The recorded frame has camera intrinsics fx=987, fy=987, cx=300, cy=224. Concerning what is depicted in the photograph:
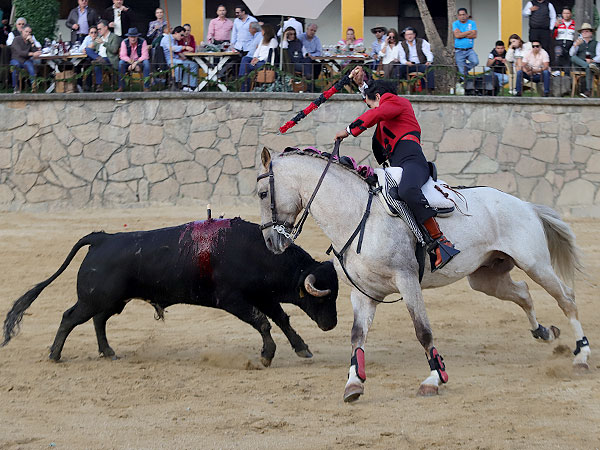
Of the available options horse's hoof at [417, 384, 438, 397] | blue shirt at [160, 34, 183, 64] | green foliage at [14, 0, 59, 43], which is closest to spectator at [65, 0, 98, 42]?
→ green foliage at [14, 0, 59, 43]

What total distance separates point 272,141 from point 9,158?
421 cm

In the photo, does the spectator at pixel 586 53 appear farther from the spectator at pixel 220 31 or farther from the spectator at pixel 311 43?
the spectator at pixel 220 31

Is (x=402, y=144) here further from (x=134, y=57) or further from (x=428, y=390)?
(x=134, y=57)

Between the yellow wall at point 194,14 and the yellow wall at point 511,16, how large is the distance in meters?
6.29

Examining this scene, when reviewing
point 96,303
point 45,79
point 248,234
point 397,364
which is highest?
point 45,79

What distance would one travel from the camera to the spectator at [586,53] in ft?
52.7

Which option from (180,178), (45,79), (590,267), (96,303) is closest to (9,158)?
(45,79)

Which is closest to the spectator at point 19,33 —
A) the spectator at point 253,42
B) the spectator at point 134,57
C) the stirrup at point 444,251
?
the spectator at point 134,57

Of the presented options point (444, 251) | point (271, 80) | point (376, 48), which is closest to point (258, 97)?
point (271, 80)

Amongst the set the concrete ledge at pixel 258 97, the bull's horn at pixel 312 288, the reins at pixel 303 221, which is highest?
the concrete ledge at pixel 258 97

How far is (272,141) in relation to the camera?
15.7 m

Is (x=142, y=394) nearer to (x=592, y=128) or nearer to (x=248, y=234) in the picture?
(x=248, y=234)

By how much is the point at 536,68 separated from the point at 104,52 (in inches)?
280

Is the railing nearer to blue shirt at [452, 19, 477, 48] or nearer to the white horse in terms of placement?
blue shirt at [452, 19, 477, 48]
